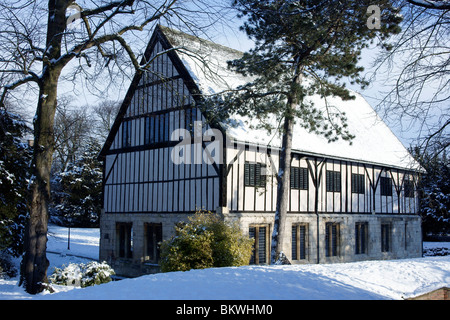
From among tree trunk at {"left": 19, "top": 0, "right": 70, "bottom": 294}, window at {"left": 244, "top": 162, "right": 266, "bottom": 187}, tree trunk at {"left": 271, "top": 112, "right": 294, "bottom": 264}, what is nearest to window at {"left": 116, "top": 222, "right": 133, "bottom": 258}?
window at {"left": 244, "top": 162, "right": 266, "bottom": 187}

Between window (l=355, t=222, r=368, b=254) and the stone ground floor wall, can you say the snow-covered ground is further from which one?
window (l=355, t=222, r=368, b=254)

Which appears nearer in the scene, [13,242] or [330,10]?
[330,10]

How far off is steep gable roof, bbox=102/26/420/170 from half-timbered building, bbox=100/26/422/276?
0.24 ft

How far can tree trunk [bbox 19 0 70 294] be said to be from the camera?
1046 centimetres

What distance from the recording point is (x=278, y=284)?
766 centimetres

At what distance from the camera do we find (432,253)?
29609 mm

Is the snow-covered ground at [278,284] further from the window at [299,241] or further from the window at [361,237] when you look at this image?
the window at [361,237]

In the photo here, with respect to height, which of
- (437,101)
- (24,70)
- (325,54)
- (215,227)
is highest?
(325,54)

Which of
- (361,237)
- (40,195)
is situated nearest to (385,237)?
(361,237)

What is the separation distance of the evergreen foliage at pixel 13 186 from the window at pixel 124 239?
13.5 feet
